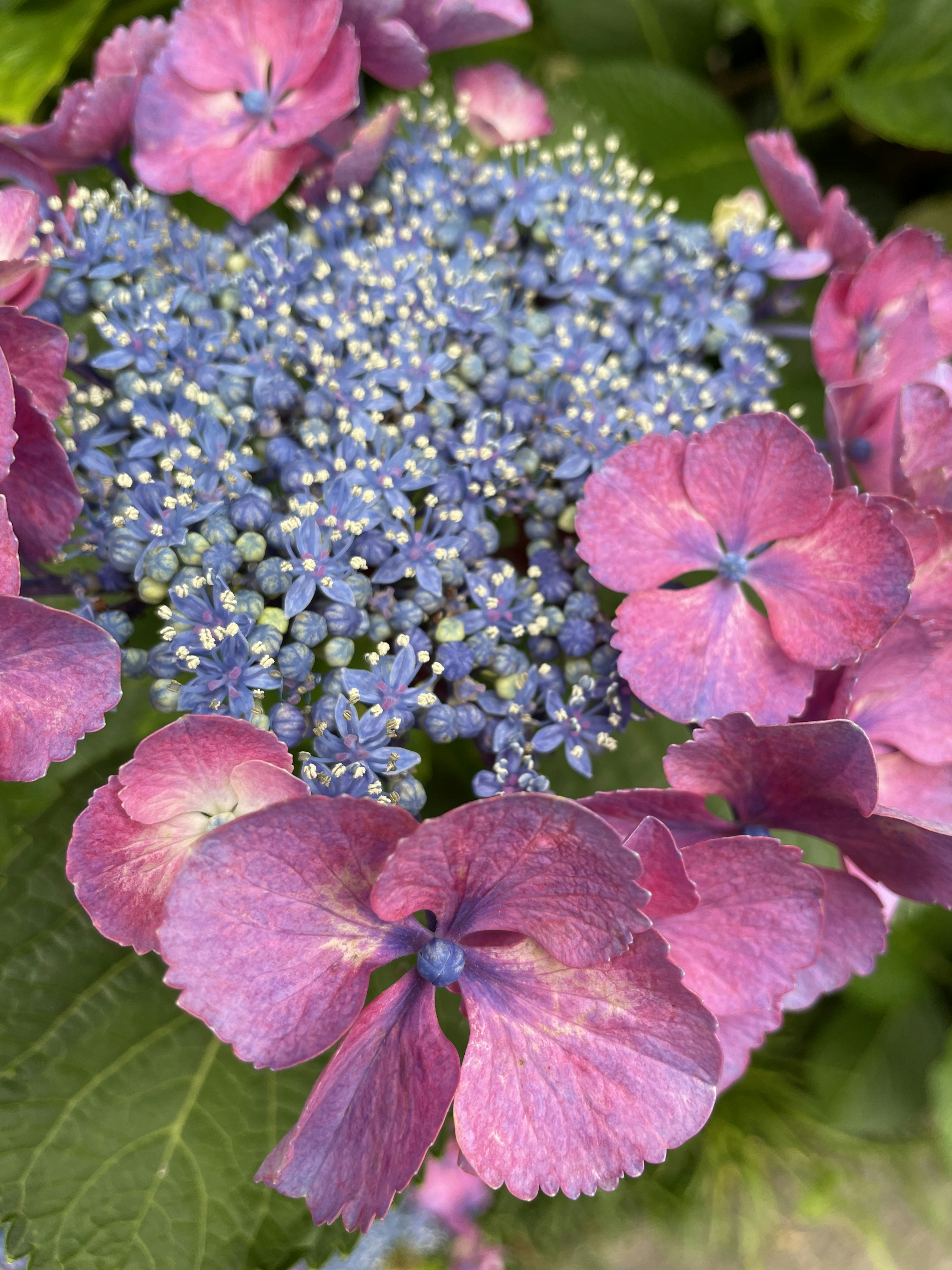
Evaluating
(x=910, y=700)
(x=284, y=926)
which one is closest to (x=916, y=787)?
(x=910, y=700)

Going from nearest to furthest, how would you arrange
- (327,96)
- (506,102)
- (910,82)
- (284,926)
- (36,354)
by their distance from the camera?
(284,926)
(36,354)
(327,96)
(506,102)
(910,82)

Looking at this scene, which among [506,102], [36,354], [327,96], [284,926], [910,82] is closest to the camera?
[284,926]

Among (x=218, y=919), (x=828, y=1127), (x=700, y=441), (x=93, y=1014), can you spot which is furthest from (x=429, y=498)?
(x=828, y=1127)

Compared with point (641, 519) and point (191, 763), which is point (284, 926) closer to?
point (191, 763)

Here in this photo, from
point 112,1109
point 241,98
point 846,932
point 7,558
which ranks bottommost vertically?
point 112,1109

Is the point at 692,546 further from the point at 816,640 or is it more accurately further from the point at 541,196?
the point at 541,196

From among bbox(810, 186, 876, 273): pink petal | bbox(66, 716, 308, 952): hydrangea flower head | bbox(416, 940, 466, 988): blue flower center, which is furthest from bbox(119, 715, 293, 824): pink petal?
bbox(810, 186, 876, 273): pink petal

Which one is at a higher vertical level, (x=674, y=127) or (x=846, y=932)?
(x=674, y=127)
